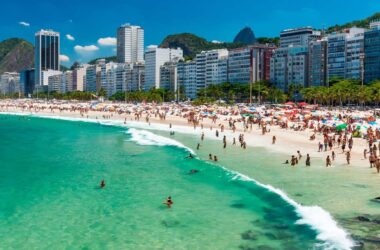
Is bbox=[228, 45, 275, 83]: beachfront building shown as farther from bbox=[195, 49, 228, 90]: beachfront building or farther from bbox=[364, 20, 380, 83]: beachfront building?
bbox=[364, 20, 380, 83]: beachfront building

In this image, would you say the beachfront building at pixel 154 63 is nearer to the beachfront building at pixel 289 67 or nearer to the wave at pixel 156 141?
the beachfront building at pixel 289 67

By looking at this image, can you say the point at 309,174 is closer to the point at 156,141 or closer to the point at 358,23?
the point at 156,141

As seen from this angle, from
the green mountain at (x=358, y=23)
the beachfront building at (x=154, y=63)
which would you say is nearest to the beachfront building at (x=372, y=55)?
the green mountain at (x=358, y=23)

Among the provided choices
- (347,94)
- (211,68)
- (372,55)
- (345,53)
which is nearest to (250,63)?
(211,68)

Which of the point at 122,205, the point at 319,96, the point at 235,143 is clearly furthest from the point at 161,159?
the point at 319,96

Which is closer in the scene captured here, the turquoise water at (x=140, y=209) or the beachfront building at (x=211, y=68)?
the turquoise water at (x=140, y=209)

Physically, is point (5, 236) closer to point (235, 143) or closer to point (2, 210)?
point (2, 210)

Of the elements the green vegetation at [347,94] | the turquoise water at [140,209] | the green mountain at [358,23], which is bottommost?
the turquoise water at [140,209]
